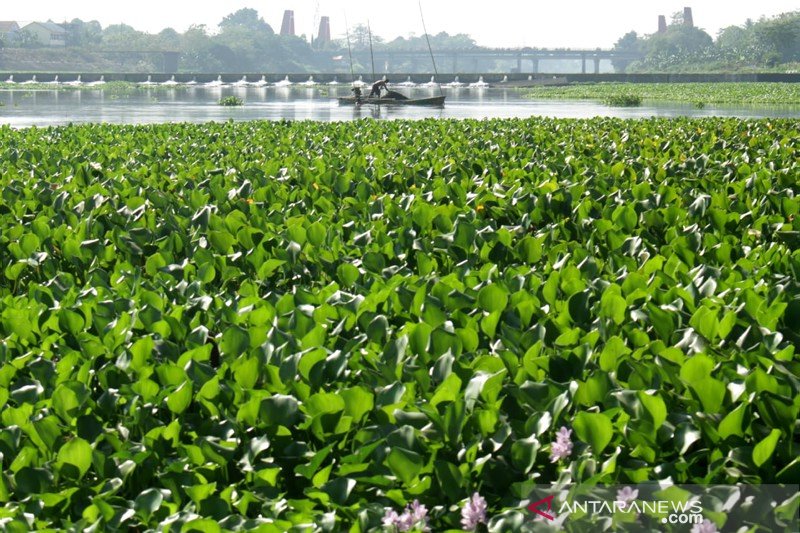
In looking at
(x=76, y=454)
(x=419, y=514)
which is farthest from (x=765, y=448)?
(x=76, y=454)

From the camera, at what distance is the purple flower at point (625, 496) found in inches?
88.8

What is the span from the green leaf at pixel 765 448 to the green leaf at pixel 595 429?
1.10ft

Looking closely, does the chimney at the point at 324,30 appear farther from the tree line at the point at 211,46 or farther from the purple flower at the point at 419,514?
the purple flower at the point at 419,514

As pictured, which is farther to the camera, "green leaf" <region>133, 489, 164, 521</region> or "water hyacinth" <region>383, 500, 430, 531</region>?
"green leaf" <region>133, 489, 164, 521</region>

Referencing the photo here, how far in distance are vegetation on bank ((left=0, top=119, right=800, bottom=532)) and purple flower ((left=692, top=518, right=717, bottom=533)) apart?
0.10m

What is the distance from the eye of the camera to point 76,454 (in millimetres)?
2592

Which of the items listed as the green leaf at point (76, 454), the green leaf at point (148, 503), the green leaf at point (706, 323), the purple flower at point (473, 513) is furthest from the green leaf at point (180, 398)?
the green leaf at point (706, 323)

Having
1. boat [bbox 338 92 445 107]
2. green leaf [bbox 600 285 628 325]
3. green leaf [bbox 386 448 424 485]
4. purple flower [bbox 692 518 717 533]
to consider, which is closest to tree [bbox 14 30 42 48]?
boat [bbox 338 92 445 107]

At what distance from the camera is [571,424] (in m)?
2.78

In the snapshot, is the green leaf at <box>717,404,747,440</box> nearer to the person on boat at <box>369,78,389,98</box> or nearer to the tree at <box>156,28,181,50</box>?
the person on boat at <box>369,78,389,98</box>

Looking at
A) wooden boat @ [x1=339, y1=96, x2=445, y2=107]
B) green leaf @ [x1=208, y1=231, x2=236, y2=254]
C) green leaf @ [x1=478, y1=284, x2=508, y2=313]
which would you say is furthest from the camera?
wooden boat @ [x1=339, y1=96, x2=445, y2=107]

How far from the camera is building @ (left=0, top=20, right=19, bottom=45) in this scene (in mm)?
131225

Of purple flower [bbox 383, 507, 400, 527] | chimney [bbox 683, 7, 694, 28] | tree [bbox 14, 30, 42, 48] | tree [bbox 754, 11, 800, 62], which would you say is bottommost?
purple flower [bbox 383, 507, 400, 527]

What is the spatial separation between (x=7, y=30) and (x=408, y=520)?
152m
